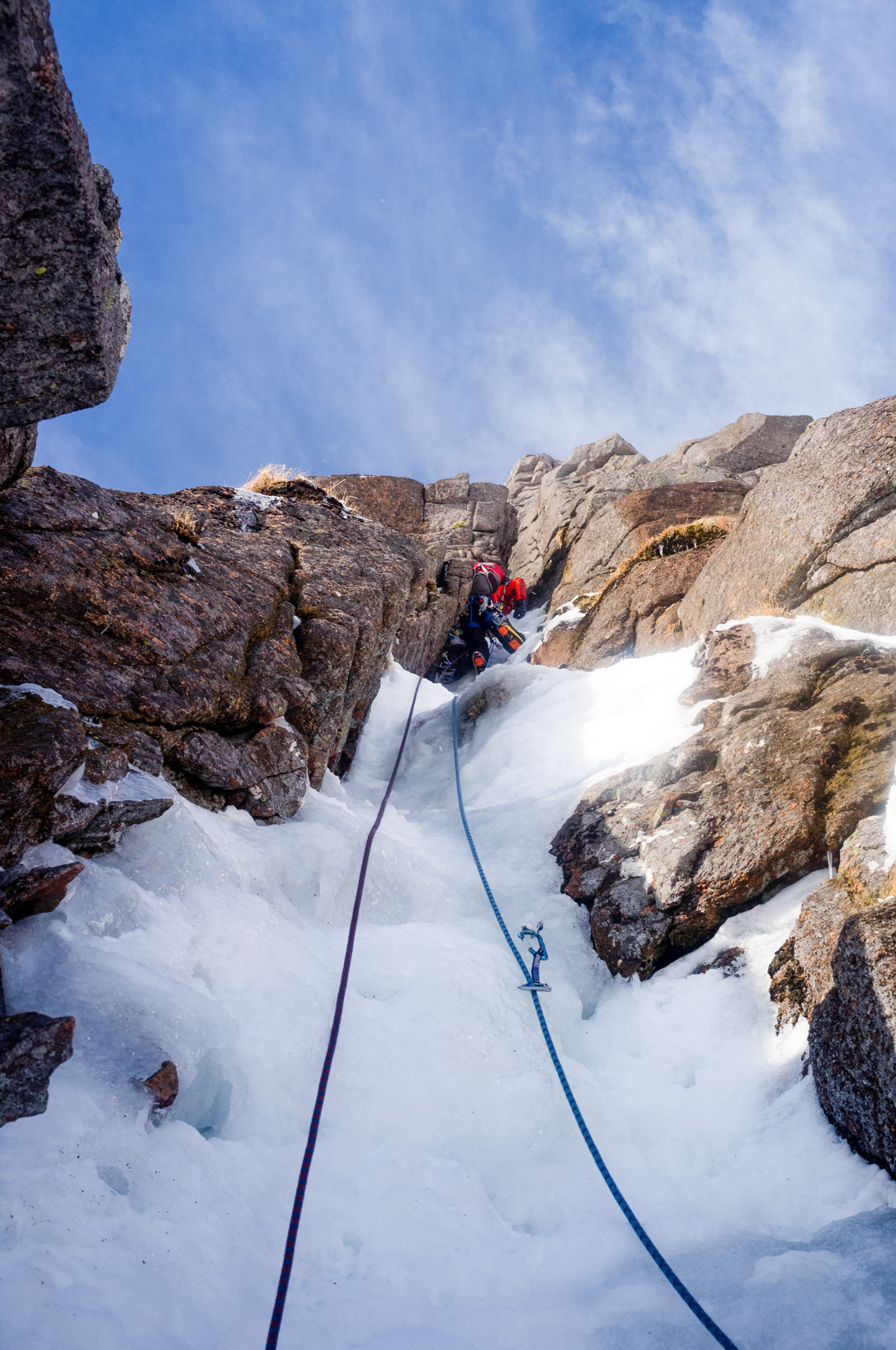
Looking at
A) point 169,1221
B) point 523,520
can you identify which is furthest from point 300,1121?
point 523,520

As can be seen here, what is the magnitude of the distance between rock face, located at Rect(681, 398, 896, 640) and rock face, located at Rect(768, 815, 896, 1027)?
3947 mm

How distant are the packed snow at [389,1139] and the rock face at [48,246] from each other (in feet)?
8.86

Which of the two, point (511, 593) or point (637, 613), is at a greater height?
point (511, 593)

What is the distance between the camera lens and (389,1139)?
12.6ft

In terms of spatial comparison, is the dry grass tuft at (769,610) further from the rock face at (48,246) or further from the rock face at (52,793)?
the rock face at (48,246)

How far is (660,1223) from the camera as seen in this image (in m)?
3.58

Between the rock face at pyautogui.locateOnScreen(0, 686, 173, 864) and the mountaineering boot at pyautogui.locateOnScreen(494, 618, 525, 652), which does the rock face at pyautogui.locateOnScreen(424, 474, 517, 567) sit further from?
the rock face at pyautogui.locateOnScreen(0, 686, 173, 864)

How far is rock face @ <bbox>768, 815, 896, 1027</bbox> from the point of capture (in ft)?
15.1

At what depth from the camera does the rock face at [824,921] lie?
461 cm

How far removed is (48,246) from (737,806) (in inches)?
252

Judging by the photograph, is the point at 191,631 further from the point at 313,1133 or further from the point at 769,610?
the point at 769,610

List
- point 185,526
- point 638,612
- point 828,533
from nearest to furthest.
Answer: point 185,526 < point 828,533 < point 638,612

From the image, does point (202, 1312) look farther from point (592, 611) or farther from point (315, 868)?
Result: point (592, 611)

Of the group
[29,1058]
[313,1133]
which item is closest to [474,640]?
[313,1133]
